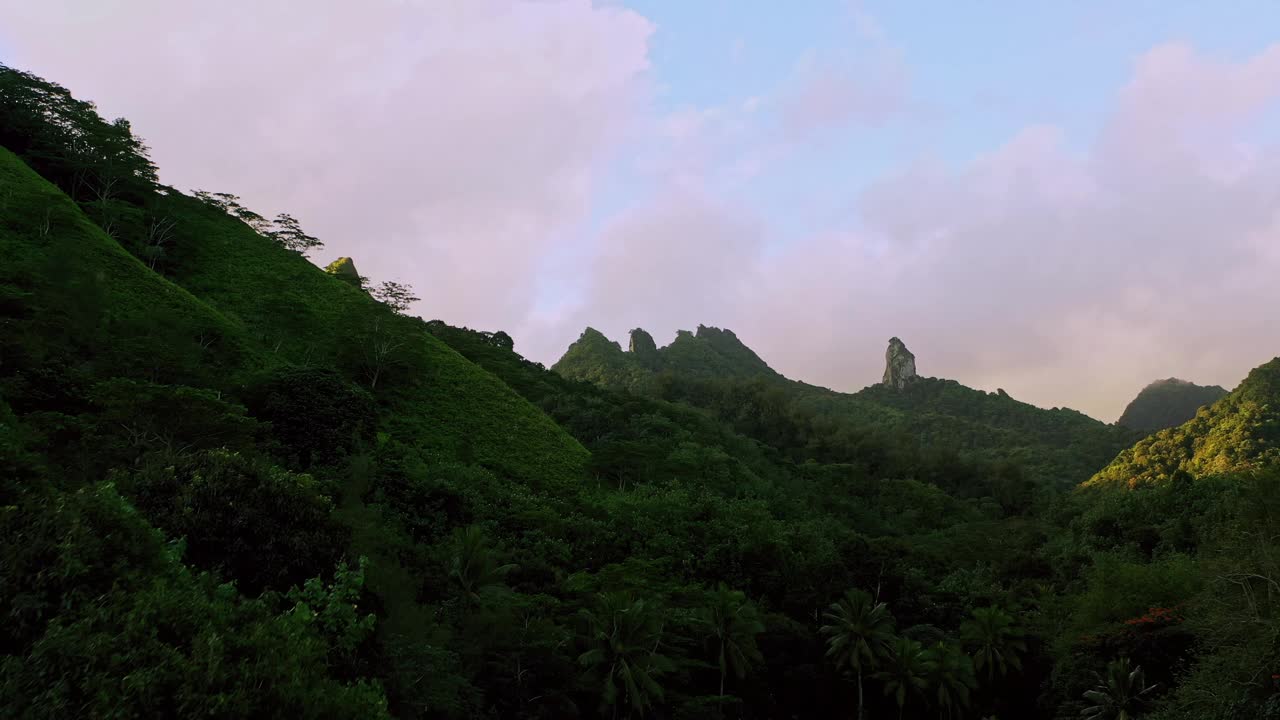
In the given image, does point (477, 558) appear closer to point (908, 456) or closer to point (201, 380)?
point (201, 380)

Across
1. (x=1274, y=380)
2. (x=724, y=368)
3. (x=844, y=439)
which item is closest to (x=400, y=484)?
(x=844, y=439)

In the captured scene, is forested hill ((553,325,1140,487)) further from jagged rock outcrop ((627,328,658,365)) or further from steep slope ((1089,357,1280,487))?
steep slope ((1089,357,1280,487))

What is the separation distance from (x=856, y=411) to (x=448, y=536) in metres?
104

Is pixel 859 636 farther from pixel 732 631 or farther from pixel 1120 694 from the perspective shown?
pixel 1120 694

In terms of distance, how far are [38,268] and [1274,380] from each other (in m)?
106

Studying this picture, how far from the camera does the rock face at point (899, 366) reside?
152 m

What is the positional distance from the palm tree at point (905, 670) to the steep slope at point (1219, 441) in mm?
41109

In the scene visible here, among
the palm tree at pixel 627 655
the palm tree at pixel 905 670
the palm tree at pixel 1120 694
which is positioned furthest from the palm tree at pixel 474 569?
the palm tree at pixel 1120 694

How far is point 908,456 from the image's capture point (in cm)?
9300

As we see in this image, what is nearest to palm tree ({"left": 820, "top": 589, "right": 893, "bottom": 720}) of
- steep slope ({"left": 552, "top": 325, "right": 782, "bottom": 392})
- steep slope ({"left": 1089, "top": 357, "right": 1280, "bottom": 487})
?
steep slope ({"left": 1089, "top": 357, "right": 1280, "bottom": 487})

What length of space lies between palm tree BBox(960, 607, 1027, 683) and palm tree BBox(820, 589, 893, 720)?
20.6ft

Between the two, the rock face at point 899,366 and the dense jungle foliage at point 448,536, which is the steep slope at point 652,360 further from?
the dense jungle foliage at point 448,536

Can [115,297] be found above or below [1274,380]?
below

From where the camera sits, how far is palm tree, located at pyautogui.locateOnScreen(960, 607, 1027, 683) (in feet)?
138
